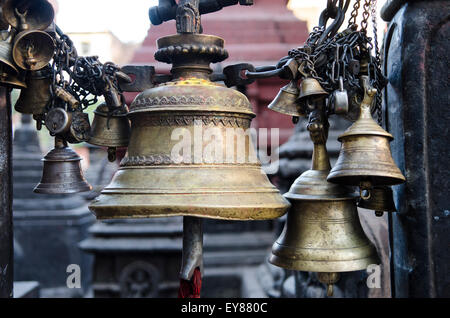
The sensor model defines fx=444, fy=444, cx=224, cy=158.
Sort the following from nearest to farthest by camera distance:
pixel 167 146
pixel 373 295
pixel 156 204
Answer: pixel 156 204, pixel 167 146, pixel 373 295

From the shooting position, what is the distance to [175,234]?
391 cm

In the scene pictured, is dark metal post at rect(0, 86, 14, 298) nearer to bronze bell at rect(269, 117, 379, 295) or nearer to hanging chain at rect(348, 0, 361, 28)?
bronze bell at rect(269, 117, 379, 295)

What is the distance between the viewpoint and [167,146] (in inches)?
47.9

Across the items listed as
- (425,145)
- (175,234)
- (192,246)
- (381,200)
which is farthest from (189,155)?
(175,234)

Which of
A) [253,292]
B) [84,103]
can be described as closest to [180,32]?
[84,103]

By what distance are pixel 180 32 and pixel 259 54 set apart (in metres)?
3.92

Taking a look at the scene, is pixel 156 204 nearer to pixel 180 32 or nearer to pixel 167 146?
pixel 167 146

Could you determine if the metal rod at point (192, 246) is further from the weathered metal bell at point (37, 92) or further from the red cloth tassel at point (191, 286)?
the weathered metal bell at point (37, 92)

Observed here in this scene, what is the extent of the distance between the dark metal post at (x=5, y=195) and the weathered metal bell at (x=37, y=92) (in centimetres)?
18

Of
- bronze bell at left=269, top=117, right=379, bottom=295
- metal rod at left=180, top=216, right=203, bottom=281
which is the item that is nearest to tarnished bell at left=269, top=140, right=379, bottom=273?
bronze bell at left=269, top=117, right=379, bottom=295

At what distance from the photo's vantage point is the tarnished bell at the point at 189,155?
3.61 ft

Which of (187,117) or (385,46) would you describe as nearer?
(187,117)

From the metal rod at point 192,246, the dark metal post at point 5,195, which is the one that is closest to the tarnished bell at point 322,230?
the metal rod at point 192,246
